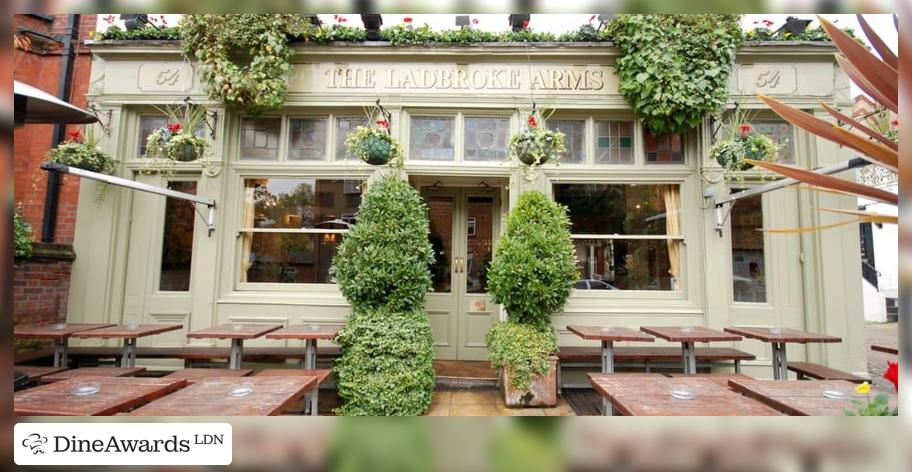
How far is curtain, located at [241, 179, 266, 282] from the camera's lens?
4852mm

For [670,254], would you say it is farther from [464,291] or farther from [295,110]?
[295,110]

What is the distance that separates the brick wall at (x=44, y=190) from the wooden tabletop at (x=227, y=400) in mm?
3606

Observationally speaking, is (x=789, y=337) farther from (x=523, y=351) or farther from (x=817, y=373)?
(x=523, y=351)

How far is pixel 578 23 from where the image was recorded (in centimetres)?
474

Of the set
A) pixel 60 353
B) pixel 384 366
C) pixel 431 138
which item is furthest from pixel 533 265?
pixel 60 353

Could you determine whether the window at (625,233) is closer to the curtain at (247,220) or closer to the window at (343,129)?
the window at (343,129)

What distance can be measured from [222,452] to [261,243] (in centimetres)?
399

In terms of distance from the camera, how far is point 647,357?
164 inches

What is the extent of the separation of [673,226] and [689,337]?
1551mm

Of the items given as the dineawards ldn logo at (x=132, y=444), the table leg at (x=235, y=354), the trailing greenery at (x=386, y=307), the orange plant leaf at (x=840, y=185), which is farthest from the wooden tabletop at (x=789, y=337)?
the table leg at (x=235, y=354)

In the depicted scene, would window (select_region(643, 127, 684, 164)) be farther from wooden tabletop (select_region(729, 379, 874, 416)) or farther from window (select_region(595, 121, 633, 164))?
wooden tabletop (select_region(729, 379, 874, 416))

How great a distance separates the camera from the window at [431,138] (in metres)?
4.84

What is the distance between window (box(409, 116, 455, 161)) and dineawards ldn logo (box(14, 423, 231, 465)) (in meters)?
3.88

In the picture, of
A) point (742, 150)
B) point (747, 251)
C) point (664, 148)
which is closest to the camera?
point (742, 150)
